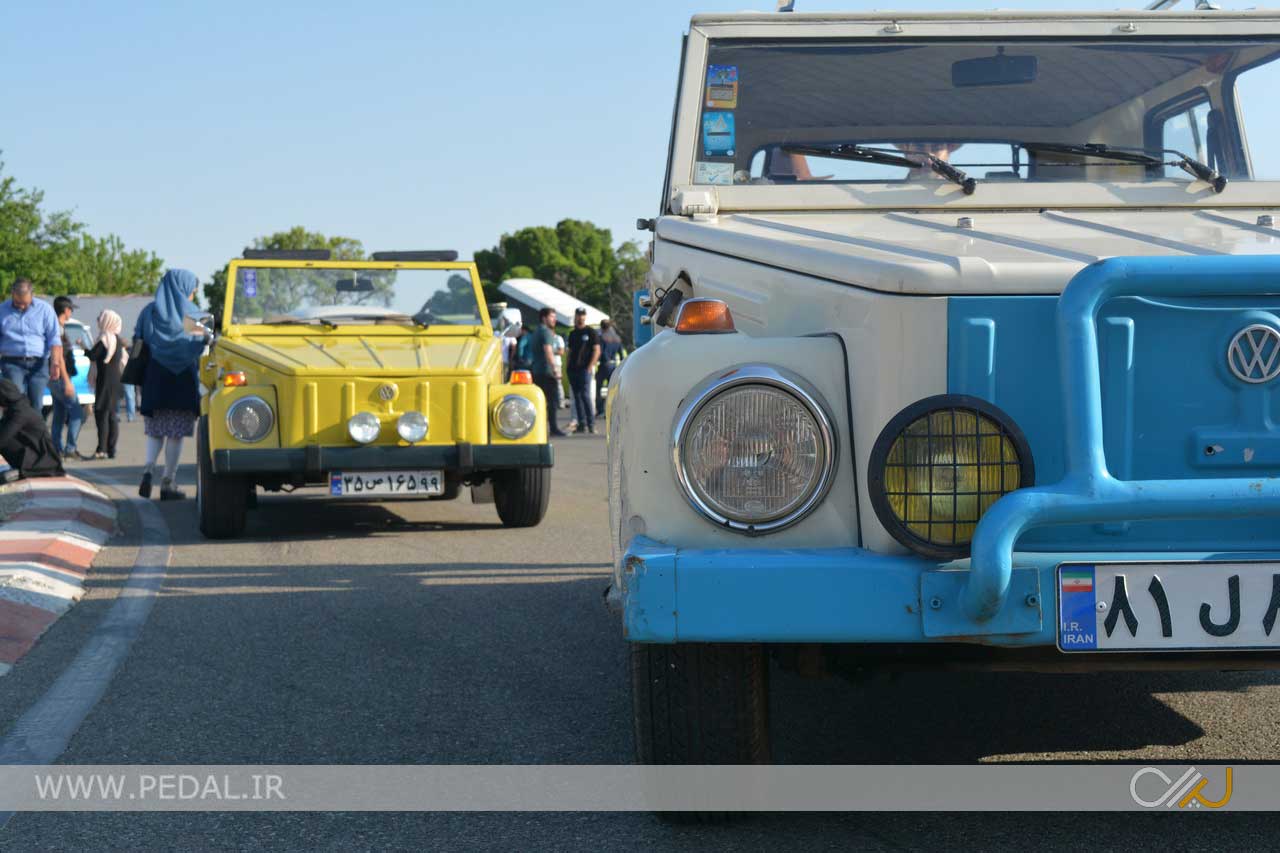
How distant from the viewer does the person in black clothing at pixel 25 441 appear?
10.6m

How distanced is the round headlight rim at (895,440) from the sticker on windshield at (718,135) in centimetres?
190

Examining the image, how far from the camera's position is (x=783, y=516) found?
9.29 feet

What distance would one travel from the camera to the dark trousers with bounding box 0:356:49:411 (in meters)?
12.4

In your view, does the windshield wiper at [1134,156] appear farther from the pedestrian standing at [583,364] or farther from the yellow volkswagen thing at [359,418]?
the pedestrian standing at [583,364]

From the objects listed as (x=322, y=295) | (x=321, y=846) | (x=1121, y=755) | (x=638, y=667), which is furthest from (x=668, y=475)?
(x=322, y=295)

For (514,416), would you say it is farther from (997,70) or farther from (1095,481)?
(1095,481)

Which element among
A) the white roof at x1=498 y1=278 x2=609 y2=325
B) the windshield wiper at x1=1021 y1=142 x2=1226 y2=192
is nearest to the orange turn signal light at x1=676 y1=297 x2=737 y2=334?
the windshield wiper at x1=1021 y1=142 x2=1226 y2=192

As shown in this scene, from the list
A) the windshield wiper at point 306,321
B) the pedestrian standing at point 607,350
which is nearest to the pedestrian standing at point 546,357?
the pedestrian standing at point 607,350

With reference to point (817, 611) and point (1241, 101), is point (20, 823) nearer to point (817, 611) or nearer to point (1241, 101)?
point (817, 611)

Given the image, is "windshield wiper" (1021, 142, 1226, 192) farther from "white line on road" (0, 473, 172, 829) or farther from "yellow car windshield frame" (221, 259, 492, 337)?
"yellow car windshield frame" (221, 259, 492, 337)

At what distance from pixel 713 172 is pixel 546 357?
14586mm

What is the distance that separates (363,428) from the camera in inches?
327

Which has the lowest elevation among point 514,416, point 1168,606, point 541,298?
point 1168,606

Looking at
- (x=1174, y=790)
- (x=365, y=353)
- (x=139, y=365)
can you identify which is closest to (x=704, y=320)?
(x=1174, y=790)
